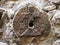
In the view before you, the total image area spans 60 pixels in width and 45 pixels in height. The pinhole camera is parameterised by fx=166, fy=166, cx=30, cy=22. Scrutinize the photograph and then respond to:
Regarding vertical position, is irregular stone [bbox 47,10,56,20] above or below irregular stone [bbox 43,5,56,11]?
below

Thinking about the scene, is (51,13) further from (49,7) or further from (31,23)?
(31,23)

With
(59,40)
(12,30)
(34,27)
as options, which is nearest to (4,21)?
(12,30)

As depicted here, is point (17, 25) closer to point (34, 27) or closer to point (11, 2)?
point (34, 27)

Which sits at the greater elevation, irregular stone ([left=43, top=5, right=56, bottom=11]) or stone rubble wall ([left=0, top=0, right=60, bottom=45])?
irregular stone ([left=43, top=5, right=56, bottom=11])

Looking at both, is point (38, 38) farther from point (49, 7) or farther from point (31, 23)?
point (49, 7)

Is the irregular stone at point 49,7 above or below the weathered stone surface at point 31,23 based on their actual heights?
above

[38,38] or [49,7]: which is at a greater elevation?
[49,7]

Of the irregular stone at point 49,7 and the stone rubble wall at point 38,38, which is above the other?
the irregular stone at point 49,7

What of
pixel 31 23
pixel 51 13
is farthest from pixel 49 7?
pixel 31 23

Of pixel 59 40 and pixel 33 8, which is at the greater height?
pixel 33 8

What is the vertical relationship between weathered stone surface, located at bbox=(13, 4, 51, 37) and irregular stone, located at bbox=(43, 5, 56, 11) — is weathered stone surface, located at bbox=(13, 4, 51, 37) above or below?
below

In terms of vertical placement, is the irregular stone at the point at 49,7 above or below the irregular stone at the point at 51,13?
above
